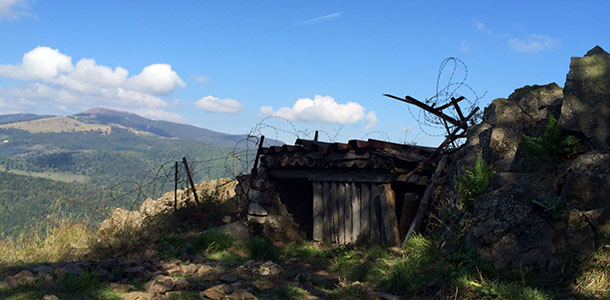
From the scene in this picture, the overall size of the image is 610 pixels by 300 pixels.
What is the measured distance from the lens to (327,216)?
9.41 meters

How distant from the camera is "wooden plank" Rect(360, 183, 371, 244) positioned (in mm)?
8648

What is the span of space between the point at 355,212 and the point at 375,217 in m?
0.52

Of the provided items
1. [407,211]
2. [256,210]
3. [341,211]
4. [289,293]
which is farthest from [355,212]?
[289,293]

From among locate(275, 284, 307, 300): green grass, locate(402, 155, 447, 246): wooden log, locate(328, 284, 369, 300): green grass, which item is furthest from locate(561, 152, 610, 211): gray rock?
locate(275, 284, 307, 300): green grass

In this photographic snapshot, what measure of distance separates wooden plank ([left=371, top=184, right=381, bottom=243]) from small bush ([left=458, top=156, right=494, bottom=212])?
216 cm

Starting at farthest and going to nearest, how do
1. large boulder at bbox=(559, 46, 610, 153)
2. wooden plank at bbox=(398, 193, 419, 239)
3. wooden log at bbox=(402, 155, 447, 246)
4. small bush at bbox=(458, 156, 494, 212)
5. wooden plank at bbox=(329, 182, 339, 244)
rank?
1. wooden plank at bbox=(329, 182, 339, 244)
2. wooden plank at bbox=(398, 193, 419, 239)
3. wooden log at bbox=(402, 155, 447, 246)
4. small bush at bbox=(458, 156, 494, 212)
5. large boulder at bbox=(559, 46, 610, 153)

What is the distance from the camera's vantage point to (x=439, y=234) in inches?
272

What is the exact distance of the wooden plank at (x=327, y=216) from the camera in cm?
936

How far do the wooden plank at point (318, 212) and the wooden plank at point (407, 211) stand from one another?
183cm

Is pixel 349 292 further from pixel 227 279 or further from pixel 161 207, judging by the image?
pixel 161 207

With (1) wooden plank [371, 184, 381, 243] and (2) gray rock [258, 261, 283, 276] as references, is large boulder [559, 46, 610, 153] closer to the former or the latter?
(1) wooden plank [371, 184, 381, 243]

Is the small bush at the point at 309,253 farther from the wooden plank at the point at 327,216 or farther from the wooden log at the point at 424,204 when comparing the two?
the wooden log at the point at 424,204

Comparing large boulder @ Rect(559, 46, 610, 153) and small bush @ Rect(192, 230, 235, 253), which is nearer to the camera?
large boulder @ Rect(559, 46, 610, 153)

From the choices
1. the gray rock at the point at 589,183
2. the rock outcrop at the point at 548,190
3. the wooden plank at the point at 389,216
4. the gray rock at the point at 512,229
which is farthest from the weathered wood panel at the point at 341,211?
the gray rock at the point at 589,183
